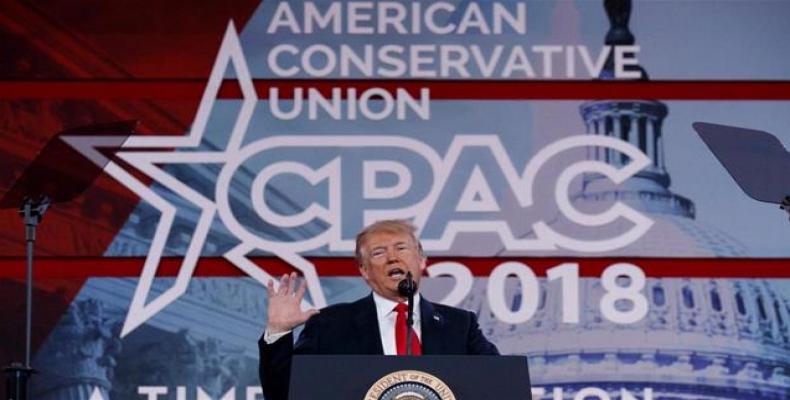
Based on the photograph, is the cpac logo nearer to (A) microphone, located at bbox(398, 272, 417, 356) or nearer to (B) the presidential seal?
(A) microphone, located at bbox(398, 272, 417, 356)

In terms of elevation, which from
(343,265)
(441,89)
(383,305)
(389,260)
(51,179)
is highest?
(441,89)

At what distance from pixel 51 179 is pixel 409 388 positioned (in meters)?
2.34

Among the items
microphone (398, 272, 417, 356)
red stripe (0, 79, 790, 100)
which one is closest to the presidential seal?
microphone (398, 272, 417, 356)

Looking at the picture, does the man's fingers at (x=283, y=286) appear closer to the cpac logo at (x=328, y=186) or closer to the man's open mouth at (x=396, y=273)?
the man's open mouth at (x=396, y=273)

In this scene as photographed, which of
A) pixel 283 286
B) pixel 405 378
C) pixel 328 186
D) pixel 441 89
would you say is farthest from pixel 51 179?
pixel 405 378

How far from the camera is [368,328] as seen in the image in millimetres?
4336

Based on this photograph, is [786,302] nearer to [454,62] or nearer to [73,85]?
[454,62]

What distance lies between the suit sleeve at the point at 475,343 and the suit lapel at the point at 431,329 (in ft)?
0.32

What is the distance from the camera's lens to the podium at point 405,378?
11.0ft

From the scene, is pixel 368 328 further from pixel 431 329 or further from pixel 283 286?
pixel 283 286

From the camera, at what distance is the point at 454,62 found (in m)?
5.58

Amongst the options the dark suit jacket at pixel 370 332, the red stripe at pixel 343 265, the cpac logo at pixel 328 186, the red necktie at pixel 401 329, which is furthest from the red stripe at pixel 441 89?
the red necktie at pixel 401 329

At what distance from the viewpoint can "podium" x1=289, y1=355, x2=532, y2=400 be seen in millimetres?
3365

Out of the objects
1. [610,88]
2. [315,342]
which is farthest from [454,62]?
[315,342]
